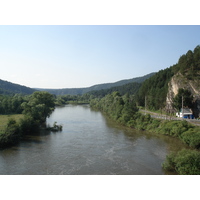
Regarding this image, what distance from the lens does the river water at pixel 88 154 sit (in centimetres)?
2000

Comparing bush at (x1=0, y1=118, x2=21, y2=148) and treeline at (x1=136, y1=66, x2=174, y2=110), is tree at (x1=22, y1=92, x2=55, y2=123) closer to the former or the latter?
bush at (x1=0, y1=118, x2=21, y2=148)

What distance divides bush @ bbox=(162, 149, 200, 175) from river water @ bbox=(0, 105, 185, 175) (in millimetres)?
Answer: 1389

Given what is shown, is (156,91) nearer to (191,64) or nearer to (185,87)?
(191,64)

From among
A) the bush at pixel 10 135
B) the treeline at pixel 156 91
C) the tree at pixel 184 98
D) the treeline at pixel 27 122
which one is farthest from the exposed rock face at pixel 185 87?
the bush at pixel 10 135

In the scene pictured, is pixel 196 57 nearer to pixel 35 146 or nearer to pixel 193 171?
pixel 193 171

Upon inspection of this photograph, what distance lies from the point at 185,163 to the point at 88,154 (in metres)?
11.6

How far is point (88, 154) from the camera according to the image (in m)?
24.7

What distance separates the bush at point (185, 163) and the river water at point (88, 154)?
4.56 feet

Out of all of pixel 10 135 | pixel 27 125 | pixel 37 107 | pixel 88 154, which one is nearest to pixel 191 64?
pixel 88 154

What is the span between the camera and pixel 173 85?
1965 inches

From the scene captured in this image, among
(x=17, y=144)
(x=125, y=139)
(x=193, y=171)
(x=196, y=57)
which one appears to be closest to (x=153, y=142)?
(x=125, y=139)

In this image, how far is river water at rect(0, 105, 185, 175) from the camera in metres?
20.0

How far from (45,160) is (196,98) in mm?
35296

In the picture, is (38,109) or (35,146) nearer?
(35,146)
